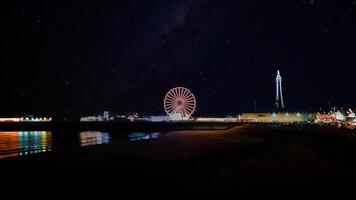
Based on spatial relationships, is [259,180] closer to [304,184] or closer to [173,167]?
[304,184]

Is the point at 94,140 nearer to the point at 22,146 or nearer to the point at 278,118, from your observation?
the point at 22,146

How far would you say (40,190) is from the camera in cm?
1246

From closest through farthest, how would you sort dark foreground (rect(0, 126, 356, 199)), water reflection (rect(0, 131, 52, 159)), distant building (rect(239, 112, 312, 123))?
dark foreground (rect(0, 126, 356, 199)), water reflection (rect(0, 131, 52, 159)), distant building (rect(239, 112, 312, 123))

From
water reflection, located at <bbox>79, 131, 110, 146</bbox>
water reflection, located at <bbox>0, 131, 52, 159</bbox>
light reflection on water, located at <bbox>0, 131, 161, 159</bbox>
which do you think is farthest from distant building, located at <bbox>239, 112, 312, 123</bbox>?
water reflection, located at <bbox>0, 131, 52, 159</bbox>

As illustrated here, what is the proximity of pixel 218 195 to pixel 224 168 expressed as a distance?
620cm

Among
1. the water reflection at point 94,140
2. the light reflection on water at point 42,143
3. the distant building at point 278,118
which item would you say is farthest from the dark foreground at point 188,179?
the distant building at point 278,118

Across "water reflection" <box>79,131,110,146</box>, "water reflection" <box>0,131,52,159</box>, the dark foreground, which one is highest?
the dark foreground

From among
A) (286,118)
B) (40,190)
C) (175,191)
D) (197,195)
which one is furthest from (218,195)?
(286,118)

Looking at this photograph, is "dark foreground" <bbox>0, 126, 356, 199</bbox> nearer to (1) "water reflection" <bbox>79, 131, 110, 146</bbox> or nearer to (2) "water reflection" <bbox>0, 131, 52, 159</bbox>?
(2) "water reflection" <bbox>0, 131, 52, 159</bbox>

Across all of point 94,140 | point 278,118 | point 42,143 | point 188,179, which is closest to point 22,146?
point 42,143

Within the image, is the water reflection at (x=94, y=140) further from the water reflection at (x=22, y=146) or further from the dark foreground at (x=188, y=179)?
the dark foreground at (x=188, y=179)

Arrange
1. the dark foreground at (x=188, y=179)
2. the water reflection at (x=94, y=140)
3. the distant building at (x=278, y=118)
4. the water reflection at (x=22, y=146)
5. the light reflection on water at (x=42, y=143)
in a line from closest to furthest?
the dark foreground at (x=188, y=179)
the water reflection at (x=22, y=146)
the light reflection on water at (x=42, y=143)
the water reflection at (x=94, y=140)
the distant building at (x=278, y=118)

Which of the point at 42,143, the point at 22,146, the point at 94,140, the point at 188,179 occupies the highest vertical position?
the point at 188,179

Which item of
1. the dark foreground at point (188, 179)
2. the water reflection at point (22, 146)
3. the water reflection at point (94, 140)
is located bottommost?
the water reflection at point (94, 140)
